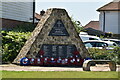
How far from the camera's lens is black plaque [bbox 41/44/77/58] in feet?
56.1

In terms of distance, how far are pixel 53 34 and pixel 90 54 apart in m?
3.26

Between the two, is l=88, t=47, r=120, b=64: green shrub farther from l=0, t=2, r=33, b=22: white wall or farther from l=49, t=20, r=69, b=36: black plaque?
l=0, t=2, r=33, b=22: white wall

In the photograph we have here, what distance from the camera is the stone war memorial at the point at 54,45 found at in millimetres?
17062

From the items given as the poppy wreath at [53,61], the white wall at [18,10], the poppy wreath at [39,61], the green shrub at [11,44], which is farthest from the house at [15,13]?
the poppy wreath at [53,61]

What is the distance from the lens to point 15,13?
24.9m

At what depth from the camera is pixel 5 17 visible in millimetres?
23375

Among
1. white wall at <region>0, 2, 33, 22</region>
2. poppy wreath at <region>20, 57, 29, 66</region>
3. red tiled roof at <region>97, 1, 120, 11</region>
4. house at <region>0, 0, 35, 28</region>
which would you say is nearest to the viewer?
poppy wreath at <region>20, 57, 29, 66</region>

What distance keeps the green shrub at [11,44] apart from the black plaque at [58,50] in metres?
2.13

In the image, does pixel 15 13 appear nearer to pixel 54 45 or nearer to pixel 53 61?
pixel 54 45

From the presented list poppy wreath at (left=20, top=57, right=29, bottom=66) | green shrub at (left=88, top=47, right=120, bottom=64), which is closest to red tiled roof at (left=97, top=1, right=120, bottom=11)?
green shrub at (left=88, top=47, right=120, bottom=64)

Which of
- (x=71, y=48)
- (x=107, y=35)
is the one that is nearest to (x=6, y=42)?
(x=71, y=48)

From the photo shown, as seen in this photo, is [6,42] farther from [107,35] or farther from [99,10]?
[99,10]

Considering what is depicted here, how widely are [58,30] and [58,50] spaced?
107 cm

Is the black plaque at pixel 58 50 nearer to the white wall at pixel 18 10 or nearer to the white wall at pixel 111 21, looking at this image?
the white wall at pixel 18 10
